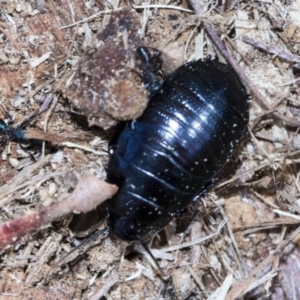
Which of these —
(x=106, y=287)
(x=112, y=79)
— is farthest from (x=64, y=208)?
(x=112, y=79)

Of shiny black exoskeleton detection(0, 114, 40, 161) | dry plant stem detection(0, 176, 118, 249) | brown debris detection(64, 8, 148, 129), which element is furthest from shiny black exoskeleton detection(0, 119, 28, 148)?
dry plant stem detection(0, 176, 118, 249)

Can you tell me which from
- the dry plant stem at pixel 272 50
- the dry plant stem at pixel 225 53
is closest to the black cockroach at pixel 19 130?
the dry plant stem at pixel 225 53

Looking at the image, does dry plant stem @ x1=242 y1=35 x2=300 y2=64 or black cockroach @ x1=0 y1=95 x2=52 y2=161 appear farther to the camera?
dry plant stem @ x1=242 y1=35 x2=300 y2=64

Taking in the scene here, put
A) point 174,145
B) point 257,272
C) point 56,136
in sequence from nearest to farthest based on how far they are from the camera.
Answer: point 174,145
point 56,136
point 257,272

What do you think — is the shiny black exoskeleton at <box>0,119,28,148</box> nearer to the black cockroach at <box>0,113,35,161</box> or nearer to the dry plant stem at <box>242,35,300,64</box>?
the black cockroach at <box>0,113,35,161</box>

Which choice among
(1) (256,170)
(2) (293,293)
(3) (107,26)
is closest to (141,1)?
(3) (107,26)

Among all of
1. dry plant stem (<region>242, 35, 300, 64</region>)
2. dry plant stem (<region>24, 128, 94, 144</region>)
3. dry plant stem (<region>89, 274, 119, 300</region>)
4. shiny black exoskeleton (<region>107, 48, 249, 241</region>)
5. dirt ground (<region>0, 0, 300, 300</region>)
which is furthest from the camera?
dry plant stem (<region>242, 35, 300, 64</region>)

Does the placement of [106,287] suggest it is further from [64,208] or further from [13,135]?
[13,135]

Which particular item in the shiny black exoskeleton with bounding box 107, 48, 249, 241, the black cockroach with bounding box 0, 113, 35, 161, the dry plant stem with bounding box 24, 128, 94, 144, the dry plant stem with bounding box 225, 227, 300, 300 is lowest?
the dry plant stem with bounding box 225, 227, 300, 300

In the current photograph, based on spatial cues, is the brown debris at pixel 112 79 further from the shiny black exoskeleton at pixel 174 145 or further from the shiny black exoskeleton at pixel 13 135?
the shiny black exoskeleton at pixel 13 135
